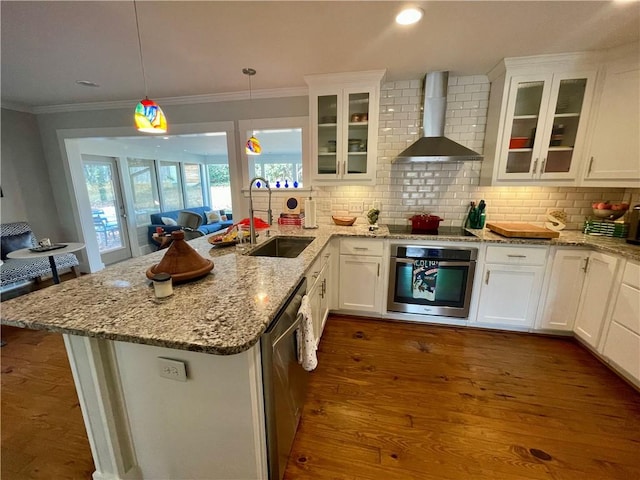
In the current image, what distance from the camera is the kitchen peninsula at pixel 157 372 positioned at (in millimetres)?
881

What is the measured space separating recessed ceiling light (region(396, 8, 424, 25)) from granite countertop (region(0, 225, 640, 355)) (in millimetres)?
1634

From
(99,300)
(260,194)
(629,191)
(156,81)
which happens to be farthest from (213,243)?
(629,191)

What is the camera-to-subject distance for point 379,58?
2184 millimetres

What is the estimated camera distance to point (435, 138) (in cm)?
253

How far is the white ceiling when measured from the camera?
5.04ft

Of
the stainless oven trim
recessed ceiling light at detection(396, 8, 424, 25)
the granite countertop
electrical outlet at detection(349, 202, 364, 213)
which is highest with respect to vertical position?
recessed ceiling light at detection(396, 8, 424, 25)

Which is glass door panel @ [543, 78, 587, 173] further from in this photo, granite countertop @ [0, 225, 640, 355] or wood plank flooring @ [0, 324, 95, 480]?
wood plank flooring @ [0, 324, 95, 480]

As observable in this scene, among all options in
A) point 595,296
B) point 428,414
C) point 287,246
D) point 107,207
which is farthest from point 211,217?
point 595,296

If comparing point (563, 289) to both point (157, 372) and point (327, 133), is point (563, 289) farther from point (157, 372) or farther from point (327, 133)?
point (157, 372)

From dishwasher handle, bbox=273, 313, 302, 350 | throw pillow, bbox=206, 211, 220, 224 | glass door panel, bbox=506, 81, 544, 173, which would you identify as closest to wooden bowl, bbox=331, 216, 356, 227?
glass door panel, bbox=506, 81, 544, 173

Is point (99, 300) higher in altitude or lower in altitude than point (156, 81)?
lower

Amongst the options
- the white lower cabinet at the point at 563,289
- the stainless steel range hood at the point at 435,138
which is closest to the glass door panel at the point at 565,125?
the stainless steel range hood at the point at 435,138

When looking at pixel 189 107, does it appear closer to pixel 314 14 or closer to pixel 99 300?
pixel 314 14

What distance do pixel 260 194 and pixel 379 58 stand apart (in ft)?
6.33
